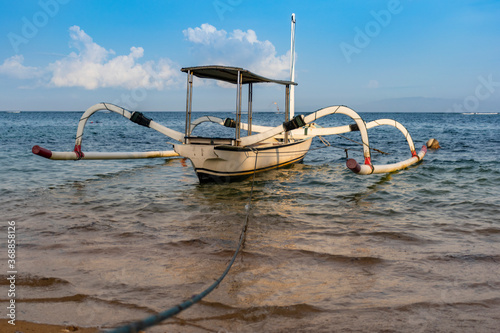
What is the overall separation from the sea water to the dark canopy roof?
10.2ft

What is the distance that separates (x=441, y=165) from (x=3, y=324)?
1539 centimetres

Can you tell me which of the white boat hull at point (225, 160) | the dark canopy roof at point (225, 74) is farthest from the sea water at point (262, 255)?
the dark canopy roof at point (225, 74)

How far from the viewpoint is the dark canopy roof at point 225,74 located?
1007 centimetres

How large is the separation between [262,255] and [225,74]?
6.94 metres

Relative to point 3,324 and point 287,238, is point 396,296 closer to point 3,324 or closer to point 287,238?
point 287,238

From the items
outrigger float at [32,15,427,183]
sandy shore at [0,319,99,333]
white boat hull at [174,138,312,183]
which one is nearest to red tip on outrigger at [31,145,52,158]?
outrigger float at [32,15,427,183]

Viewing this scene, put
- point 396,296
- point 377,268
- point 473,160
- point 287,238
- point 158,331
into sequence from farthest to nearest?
point 473,160, point 287,238, point 377,268, point 396,296, point 158,331

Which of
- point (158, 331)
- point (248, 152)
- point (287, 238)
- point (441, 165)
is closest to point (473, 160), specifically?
point (441, 165)

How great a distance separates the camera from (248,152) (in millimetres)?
10961

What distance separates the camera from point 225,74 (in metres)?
11.0

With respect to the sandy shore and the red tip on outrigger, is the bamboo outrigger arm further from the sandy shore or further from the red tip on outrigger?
the sandy shore

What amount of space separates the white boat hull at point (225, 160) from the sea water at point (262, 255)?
41 centimetres

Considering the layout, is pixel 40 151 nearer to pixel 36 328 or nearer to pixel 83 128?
pixel 83 128

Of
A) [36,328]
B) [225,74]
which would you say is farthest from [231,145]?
[36,328]
